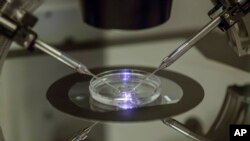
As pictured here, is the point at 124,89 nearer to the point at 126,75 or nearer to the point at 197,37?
the point at 126,75

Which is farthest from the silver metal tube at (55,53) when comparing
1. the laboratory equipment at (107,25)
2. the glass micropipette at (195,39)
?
the glass micropipette at (195,39)

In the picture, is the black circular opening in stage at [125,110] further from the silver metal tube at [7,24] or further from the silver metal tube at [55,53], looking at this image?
the silver metal tube at [7,24]

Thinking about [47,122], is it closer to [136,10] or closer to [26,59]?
[26,59]

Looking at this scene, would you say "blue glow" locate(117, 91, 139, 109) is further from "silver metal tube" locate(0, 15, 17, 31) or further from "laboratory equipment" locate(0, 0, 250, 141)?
"silver metal tube" locate(0, 15, 17, 31)

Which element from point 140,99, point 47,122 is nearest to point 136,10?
point 140,99

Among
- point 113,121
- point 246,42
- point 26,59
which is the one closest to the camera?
point 113,121

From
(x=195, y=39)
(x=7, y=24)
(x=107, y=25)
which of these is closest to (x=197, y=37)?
A: (x=195, y=39)
